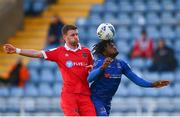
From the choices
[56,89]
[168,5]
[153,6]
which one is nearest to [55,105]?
[56,89]

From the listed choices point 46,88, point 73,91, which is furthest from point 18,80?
point 73,91

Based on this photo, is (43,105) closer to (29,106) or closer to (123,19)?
(29,106)

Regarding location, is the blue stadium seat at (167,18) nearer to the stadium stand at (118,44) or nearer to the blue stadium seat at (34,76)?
the stadium stand at (118,44)

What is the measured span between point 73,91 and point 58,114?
254 inches

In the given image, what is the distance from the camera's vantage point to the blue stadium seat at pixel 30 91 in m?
17.6

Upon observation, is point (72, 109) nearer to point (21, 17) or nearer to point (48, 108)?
point (48, 108)

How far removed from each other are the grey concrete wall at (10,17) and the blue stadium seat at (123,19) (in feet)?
8.66

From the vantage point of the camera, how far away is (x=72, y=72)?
1030 cm

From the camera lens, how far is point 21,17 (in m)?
20.6

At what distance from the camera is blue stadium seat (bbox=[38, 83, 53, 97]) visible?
17.6 m

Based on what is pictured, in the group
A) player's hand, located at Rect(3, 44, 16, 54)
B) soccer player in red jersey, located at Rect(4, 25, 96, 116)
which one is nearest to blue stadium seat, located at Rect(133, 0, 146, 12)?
soccer player in red jersey, located at Rect(4, 25, 96, 116)

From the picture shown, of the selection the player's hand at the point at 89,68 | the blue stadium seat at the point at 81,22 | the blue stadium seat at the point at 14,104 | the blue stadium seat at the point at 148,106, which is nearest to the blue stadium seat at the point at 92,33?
the blue stadium seat at the point at 81,22

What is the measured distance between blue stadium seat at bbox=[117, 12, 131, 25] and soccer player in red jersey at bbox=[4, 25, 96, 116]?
8978 mm

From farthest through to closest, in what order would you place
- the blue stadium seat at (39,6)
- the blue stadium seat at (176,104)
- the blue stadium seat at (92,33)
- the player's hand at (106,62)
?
the blue stadium seat at (39,6), the blue stadium seat at (92,33), the blue stadium seat at (176,104), the player's hand at (106,62)
